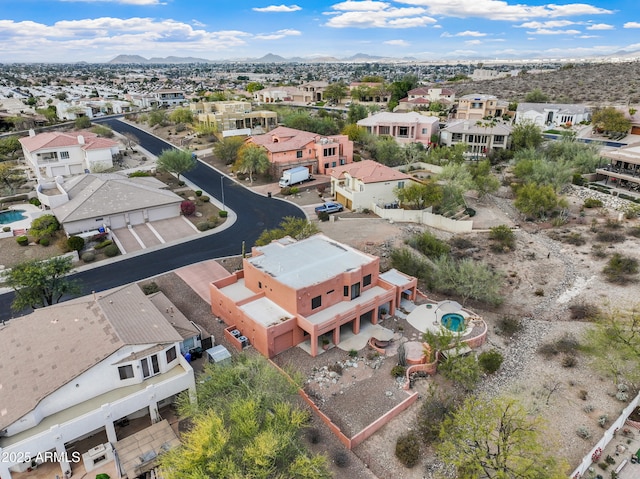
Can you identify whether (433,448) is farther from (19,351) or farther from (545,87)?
(545,87)

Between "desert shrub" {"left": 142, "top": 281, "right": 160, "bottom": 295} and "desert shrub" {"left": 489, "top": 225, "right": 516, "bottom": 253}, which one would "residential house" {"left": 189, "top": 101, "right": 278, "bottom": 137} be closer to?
"desert shrub" {"left": 142, "top": 281, "right": 160, "bottom": 295}

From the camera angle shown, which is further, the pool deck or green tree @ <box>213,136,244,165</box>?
green tree @ <box>213,136,244,165</box>

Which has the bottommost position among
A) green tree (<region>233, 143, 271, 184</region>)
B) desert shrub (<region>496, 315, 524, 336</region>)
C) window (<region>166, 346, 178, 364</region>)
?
desert shrub (<region>496, 315, 524, 336</region>)

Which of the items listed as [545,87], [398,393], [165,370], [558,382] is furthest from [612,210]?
[545,87]

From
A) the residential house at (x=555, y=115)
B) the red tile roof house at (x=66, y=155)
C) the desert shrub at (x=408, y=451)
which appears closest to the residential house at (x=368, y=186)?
the desert shrub at (x=408, y=451)

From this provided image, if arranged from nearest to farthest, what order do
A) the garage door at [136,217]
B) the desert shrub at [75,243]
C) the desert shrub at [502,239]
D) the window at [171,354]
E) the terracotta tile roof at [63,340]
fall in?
the terracotta tile roof at [63,340] < the window at [171,354] < the desert shrub at [75,243] < the desert shrub at [502,239] < the garage door at [136,217]

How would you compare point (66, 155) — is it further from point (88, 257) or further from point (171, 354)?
point (171, 354)

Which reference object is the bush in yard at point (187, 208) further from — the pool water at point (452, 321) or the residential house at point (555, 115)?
the residential house at point (555, 115)

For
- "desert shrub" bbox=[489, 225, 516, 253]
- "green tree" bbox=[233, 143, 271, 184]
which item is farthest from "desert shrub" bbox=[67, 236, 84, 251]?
"desert shrub" bbox=[489, 225, 516, 253]

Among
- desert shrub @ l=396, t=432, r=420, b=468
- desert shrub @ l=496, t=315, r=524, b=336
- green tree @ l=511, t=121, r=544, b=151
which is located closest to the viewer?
desert shrub @ l=396, t=432, r=420, b=468
